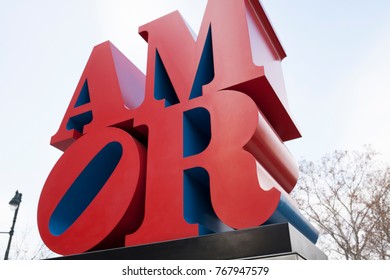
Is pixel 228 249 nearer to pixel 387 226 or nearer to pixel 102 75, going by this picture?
pixel 102 75

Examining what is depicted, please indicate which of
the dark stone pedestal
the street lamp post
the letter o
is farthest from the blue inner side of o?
the street lamp post

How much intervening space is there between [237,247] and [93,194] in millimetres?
3429

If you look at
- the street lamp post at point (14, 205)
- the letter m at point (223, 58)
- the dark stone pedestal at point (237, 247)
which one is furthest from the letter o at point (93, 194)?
the street lamp post at point (14, 205)

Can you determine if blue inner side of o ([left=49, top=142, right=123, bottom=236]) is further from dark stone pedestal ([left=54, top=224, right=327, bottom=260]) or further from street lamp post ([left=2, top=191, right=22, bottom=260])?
street lamp post ([left=2, top=191, right=22, bottom=260])

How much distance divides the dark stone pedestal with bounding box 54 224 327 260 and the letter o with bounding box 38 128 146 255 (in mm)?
820

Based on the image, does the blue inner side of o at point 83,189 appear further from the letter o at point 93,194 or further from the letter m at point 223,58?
the letter m at point 223,58

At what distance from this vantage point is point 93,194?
20.8ft

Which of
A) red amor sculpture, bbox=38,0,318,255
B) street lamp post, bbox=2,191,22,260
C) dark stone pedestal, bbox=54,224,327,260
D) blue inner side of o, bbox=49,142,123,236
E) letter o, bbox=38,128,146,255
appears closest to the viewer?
dark stone pedestal, bbox=54,224,327,260

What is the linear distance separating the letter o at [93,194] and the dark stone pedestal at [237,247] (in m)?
0.82

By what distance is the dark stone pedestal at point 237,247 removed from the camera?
363cm

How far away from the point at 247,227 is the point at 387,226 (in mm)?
13483

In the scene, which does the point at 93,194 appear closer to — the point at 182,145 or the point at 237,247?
the point at 182,145

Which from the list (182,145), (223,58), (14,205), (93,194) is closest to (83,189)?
(93,194)

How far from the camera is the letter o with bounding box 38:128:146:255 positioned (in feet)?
16.9
